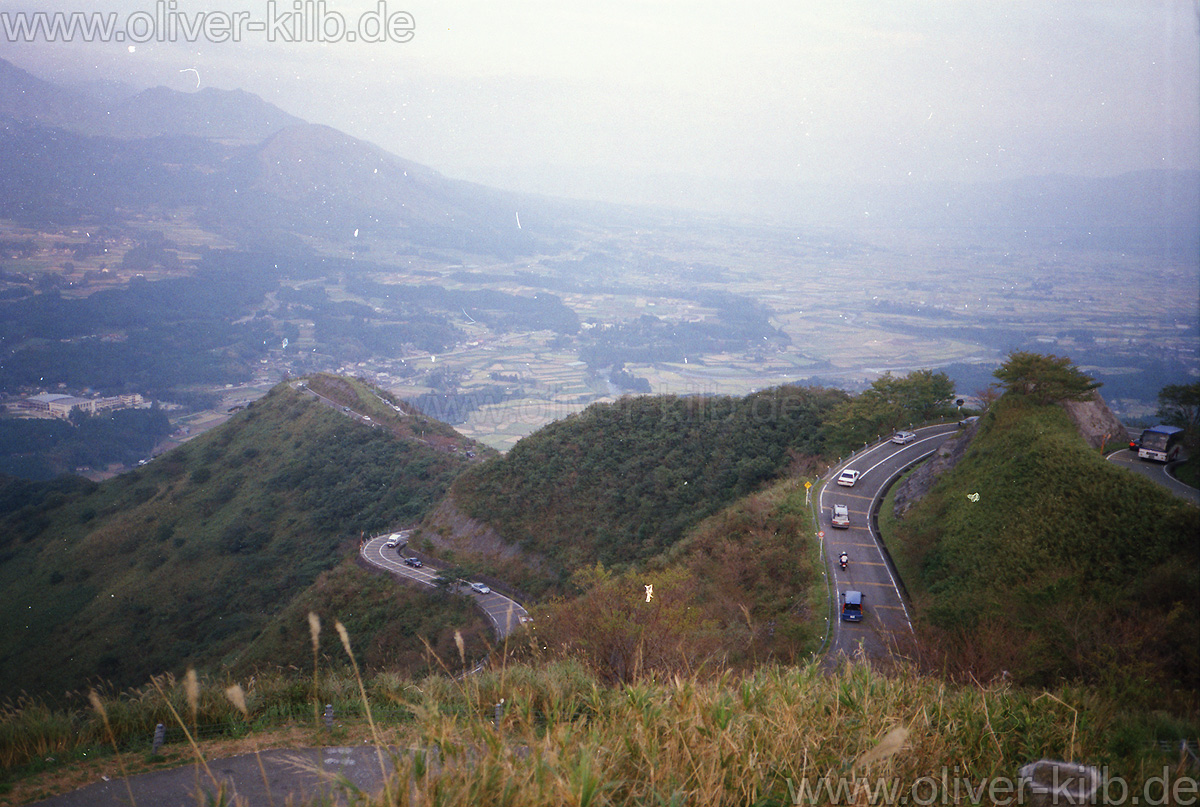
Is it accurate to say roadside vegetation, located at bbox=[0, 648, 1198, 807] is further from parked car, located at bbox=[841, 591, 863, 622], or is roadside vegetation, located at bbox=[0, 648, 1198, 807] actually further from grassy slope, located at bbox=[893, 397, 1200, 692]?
parked car, located at bbox=[841, 591, 863, 622]

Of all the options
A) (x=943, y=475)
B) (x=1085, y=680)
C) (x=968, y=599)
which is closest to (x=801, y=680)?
(x=1085, y=680)

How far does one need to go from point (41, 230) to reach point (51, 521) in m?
172

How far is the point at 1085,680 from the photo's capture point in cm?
1016

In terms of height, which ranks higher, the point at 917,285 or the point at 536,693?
the point at 917,285

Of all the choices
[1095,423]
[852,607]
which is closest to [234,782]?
[852,607]

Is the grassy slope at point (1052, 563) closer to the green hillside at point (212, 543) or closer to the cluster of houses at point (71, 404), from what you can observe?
the green hillside at point (212, 543)

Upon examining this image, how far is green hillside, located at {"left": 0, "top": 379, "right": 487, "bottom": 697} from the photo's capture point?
30.5 m

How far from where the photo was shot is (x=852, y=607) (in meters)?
16.9

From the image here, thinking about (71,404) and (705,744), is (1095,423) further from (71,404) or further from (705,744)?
(71,404)

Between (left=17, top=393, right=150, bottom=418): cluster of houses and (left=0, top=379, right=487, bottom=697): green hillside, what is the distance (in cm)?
5320

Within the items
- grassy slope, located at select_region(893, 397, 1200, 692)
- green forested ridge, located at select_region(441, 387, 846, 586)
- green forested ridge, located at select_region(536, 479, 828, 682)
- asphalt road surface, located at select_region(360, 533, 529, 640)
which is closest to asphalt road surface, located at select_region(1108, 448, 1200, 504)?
grassy slope, located at select_region(893, 397, 1200, 692)

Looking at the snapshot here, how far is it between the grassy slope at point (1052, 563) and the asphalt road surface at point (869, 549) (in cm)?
79

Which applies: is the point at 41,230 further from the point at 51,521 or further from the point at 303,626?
the point at 303,626

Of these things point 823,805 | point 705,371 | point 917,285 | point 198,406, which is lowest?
point 198,406
